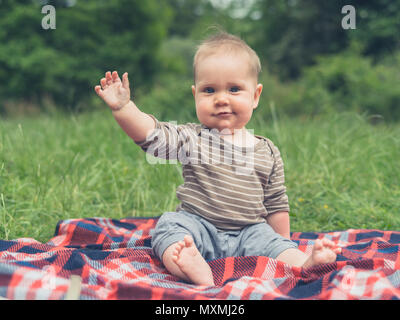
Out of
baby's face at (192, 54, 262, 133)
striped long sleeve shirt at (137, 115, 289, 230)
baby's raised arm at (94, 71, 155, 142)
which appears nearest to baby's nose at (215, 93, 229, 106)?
baby's face at (192, 54, 262, 133)

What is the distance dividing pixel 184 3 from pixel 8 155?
27.0m

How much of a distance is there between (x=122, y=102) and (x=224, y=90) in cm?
43

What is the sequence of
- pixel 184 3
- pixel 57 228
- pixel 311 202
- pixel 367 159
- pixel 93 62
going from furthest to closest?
pixel 184 3, pixel 93 62, pixel 367 159, pixel 311 202, pixel 57 228

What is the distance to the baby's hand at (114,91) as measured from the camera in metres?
1.66

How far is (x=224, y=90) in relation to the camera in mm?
1855

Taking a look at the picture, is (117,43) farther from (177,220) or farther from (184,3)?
(184,3)

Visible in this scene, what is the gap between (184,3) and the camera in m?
28.3

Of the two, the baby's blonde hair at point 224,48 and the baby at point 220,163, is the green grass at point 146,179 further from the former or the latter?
the baby's blonde hair at point 224,48

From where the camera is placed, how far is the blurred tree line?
1040cm

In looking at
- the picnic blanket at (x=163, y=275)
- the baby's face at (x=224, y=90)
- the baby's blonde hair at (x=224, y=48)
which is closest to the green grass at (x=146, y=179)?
the picnic blanket at (x=163, y=275)

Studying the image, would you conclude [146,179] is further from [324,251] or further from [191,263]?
[324,251]

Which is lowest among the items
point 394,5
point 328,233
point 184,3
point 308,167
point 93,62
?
point 328,233

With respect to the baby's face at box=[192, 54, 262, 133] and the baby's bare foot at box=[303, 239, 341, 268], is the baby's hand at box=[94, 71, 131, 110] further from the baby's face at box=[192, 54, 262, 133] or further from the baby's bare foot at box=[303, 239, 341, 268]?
the baby's bare foot at box=[303, 239, 341, 268]
